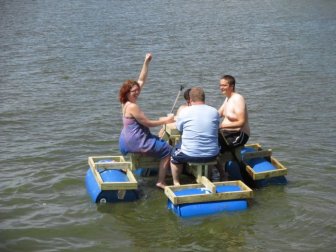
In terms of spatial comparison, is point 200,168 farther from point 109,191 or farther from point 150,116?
point 150,116

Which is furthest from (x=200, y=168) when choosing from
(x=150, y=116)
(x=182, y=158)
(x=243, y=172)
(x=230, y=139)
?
(x=150, y=116)

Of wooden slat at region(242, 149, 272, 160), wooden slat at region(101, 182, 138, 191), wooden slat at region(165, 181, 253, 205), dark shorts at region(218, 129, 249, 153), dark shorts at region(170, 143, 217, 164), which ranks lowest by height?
wooden slat at region(165, 181, 253, 205)

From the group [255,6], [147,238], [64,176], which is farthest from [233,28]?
[147,238]

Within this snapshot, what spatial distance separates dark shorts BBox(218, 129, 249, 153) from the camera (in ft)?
29.4

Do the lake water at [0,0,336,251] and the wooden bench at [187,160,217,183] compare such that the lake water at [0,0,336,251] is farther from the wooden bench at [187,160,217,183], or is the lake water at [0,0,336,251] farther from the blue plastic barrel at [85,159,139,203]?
the wooden bench at [187,160,217,183]

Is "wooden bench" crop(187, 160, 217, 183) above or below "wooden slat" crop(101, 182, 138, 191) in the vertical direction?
above

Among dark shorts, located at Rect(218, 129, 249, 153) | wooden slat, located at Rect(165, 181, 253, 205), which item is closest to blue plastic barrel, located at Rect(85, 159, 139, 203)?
wooden slat, located at Rect(165, 181, 253, 205)

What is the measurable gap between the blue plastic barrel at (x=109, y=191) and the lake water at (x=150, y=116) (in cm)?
11

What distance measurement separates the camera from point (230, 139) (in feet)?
Result: 29.5

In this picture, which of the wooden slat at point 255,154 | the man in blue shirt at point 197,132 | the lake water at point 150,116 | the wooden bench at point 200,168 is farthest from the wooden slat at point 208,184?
the wooden slat at point 255,154

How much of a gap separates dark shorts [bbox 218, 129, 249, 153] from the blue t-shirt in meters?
0.58

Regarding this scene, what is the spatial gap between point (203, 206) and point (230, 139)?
4.95 feet

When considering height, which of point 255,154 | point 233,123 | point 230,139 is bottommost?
point 255,154

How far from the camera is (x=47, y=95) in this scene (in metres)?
15.3
